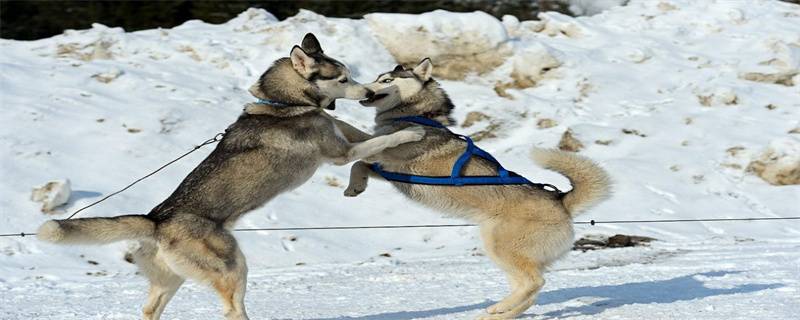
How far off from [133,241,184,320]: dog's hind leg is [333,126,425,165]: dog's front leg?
1.31 metres

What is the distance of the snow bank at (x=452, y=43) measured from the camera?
14984mm

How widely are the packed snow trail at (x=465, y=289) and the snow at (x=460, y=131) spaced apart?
4 cm

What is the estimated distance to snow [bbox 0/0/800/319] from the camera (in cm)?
807

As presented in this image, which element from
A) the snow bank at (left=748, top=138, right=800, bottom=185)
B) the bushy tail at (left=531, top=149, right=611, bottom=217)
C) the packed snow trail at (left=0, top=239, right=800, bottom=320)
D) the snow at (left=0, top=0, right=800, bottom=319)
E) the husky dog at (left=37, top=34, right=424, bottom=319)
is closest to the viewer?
the husky dog at (left=37, top=34, right=424, bottom=319)

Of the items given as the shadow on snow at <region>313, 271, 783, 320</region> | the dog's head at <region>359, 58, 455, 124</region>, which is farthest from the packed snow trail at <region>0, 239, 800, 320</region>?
the dog's head at <region>359, 58, 455, 124</region>

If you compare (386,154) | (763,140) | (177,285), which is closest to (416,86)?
(386,154)

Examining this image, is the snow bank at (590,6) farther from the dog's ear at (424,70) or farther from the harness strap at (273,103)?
the harness strap at (273,103)

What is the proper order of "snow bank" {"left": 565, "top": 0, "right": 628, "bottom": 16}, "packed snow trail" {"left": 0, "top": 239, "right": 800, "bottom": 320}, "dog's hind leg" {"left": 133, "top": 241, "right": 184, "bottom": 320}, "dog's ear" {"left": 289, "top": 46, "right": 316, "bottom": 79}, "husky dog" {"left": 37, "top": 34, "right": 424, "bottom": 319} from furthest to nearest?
"snow bank" {"left": 565, "top": 0, "right": 628, "bottom": 16}, "packed snow trail" {"left": 0, "top": 239, "right": 800, "bottom": 320}, "dog's ear" {"left": 289, "top": 46, "right": 316, "bottom": 79}, "dog's hind leg" {"left": 133, "top": 241, "right": 184, "bottom": 320}, "husky dog" {"left": 37, "top": 34, "right": 424, "bottom": 319}

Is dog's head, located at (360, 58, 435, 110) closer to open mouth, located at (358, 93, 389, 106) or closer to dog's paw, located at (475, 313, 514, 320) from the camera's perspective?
open mouth, located at (358, 93, 389, 106)

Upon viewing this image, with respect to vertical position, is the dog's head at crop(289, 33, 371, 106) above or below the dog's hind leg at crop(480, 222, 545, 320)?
above

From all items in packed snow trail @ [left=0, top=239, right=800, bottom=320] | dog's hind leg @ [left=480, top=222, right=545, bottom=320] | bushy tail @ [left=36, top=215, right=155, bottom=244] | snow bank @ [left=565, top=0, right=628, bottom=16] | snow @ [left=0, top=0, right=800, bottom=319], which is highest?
bushy tail @ [left=36, top=215, right=155, bottom=244]

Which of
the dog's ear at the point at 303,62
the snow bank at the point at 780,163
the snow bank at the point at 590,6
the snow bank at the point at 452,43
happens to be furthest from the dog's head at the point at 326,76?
the snow bank at the point at 590,6

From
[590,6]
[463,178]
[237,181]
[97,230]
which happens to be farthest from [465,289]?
[590,6]

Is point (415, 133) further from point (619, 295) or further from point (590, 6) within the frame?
point (590, 6)
